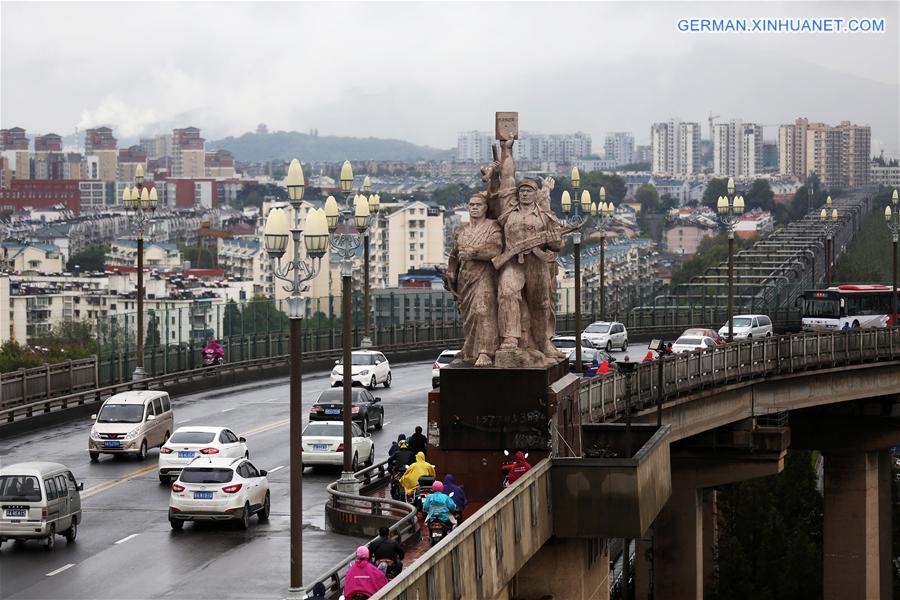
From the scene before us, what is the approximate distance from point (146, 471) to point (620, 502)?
50.3 ft

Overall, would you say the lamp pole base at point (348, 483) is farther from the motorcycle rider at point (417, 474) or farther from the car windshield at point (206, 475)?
the car windshield at point (206, 475)

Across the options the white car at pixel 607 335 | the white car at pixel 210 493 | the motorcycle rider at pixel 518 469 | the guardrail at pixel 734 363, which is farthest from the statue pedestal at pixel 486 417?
the white car at pixel 607 335

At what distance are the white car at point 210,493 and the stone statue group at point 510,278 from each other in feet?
16.4

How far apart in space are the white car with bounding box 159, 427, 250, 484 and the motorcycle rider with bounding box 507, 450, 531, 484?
11256mm

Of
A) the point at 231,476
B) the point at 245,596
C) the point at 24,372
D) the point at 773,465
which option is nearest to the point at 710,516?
Answer: the point at 773,465

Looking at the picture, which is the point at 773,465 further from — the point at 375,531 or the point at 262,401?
the point at 375,531

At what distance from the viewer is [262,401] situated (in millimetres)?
54219

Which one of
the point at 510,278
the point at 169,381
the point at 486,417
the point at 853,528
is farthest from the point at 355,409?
the point at 853,528

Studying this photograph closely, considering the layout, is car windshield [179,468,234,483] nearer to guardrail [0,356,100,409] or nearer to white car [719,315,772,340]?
guardrail [0,356,100,409]

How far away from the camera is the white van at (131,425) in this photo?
4089 cm

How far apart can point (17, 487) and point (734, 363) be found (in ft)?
99.8

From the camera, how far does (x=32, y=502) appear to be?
3012 centimetres

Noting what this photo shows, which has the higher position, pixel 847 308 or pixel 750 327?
pixel 847 308

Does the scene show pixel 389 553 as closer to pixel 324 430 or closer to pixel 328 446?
pixel 328 446
